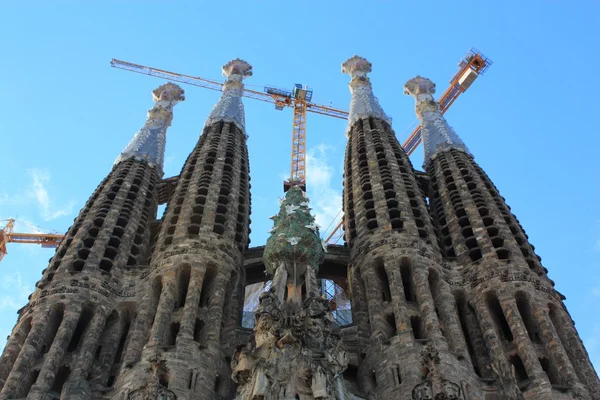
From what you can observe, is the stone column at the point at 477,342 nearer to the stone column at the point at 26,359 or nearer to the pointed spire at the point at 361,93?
the stone column at the point at 26,359

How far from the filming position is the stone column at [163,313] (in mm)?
30594

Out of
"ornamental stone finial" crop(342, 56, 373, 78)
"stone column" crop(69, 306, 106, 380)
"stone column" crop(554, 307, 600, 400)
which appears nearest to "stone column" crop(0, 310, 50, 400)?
"stone column" crop(69, 306, 106, 380)

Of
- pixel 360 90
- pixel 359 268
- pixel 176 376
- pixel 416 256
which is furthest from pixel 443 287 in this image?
pixel 360 90

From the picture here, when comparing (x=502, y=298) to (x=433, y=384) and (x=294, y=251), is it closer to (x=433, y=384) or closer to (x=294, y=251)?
(x=433, y=384)

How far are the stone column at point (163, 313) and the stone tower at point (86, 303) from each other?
1819 mm

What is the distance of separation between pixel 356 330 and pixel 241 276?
6.62 metres

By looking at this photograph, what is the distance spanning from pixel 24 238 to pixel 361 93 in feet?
105

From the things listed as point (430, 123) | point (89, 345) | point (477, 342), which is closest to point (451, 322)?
point (477, 342)

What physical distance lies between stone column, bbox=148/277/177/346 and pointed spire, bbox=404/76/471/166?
19014 millimetres

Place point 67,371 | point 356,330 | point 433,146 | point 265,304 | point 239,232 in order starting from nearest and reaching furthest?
1. point 265,304
2. point 67,371
3. point 356,330
4. point 239,232
5. point 433,146

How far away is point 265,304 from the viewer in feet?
90.7

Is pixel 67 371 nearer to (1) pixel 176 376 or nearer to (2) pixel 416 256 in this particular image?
(1) pixel 176 376

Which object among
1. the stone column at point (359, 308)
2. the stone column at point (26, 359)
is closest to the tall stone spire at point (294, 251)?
the stone column at point (359, 308)

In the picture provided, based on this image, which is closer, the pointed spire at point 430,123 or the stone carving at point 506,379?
the stone carving at point 506,379
